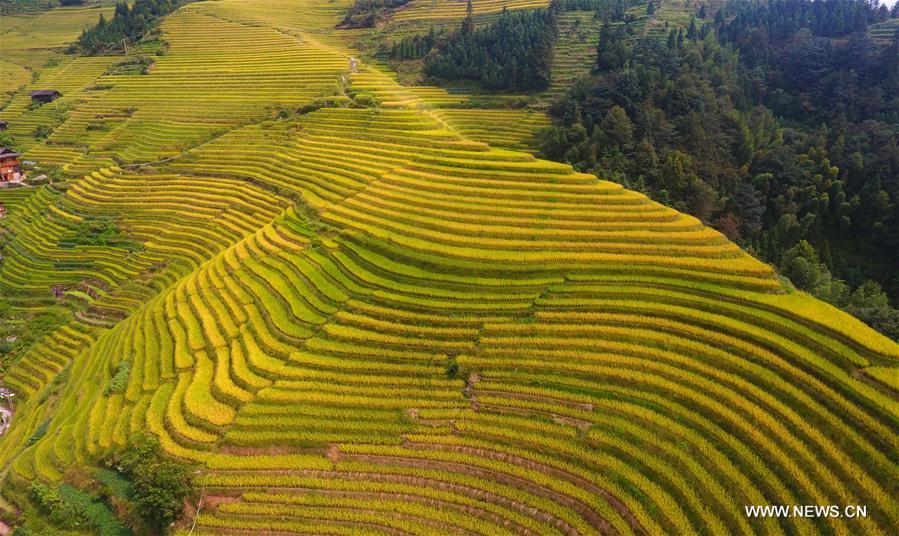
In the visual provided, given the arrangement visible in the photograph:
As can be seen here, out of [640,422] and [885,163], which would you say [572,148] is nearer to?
[885,163]

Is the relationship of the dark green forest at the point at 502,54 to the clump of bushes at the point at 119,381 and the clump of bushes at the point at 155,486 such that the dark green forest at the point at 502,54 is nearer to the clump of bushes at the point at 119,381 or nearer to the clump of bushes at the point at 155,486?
the clump of bushes at the point at 119,381

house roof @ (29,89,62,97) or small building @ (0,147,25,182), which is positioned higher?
house roof @ (29,89,62,97)

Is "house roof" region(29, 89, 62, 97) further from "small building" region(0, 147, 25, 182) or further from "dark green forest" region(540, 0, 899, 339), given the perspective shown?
"dark green forest" region(540, 0, 899, 339)

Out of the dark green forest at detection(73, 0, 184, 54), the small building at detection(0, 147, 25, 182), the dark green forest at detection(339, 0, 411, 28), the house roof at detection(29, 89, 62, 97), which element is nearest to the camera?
the small building at detection(0, 147, 25, 182)

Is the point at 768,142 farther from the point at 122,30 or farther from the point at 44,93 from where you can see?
the point at 122,30

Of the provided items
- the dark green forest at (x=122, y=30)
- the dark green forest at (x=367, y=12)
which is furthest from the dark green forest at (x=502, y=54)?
the dark green forest at (x=122, y=30)

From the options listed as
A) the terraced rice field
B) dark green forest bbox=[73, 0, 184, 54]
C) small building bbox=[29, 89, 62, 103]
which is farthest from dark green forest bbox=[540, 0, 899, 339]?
dark green forest bbox=[73, 0, 184, 54]
